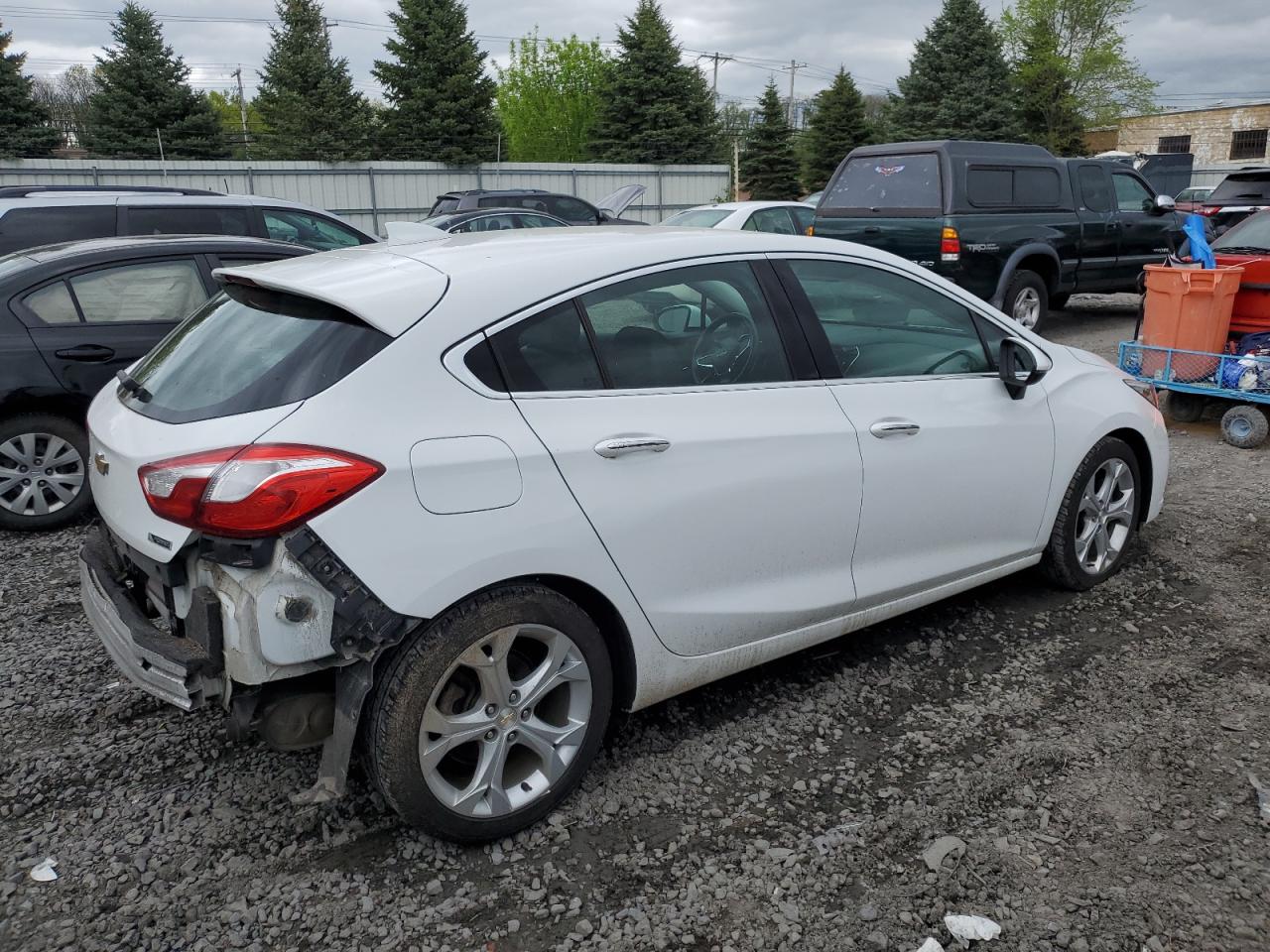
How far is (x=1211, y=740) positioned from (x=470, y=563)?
2551 mm

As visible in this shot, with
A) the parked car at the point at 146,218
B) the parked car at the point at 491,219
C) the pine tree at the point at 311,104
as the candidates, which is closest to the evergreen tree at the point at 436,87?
the pine tree at the point at 311,104

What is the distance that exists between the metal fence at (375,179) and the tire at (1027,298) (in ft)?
66.2

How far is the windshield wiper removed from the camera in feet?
10.1

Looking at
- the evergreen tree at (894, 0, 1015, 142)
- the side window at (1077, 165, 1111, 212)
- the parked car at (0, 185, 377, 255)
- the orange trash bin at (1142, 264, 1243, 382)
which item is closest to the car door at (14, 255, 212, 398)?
the parked car at (0, 185, 377, 255)

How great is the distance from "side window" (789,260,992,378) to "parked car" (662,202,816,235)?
9042 millimetres

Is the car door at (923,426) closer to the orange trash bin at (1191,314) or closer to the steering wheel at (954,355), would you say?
the steering wheel at (954,355)

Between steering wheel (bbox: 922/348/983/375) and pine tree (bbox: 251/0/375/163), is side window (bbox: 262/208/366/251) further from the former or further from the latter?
pine tree (bbox: 251/0/375/163)

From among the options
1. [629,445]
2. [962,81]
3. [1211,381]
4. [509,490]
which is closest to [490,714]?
[509,490]

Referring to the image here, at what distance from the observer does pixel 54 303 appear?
5.66 m

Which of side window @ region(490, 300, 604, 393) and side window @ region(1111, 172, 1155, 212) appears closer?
side window @ region(490, 300, 604, 393)

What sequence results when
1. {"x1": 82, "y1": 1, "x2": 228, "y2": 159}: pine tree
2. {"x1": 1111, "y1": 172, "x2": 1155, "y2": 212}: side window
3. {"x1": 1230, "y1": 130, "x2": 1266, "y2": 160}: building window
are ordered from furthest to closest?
{"x1": 1230, "y1": 130, "x2": 1266, "y2": 160}: building window, {"x1": 82, "y1": 1, "x2": 228, "y2": 159}: pine tree, {"x1": 1111, "y1": 172, "x2": 1155, "y2": 212}: side window

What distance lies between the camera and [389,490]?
8.23 feet

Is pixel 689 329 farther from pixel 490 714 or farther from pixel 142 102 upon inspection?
pixel 142 102

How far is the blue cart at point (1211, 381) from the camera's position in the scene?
275 inches
